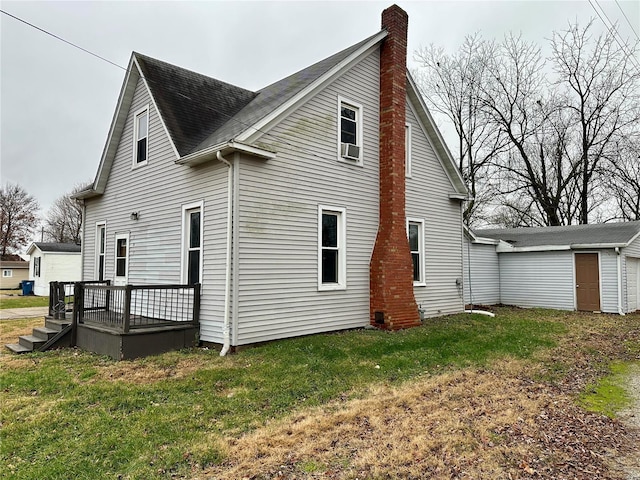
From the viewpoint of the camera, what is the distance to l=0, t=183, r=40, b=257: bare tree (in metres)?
44.0

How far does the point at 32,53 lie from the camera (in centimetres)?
960

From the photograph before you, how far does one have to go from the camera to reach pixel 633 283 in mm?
15781

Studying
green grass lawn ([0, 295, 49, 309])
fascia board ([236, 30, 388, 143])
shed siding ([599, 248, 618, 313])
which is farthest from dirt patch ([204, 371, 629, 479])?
green grass lawn ([0, 295, 49, 309])

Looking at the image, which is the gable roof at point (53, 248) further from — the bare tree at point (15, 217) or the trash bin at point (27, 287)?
the bare tree at point (15, 217)

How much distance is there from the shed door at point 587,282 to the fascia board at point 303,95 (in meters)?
11.3

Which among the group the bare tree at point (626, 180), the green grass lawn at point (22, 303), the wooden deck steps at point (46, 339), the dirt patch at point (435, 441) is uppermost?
the bare tree at point (626, 180)

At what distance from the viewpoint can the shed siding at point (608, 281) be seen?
14742 millimetres

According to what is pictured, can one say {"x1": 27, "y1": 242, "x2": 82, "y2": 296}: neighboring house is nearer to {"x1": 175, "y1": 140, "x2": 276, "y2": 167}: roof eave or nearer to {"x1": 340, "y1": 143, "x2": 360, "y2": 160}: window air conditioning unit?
{"x1": 175, "y1": 140, "x2": 276, "y2": 167}: roof eave

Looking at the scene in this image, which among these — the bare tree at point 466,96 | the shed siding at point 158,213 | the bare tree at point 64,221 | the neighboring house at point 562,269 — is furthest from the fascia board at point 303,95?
the bare tree at point 64,221

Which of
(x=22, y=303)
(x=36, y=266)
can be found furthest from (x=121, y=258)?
(x=36, y=266)

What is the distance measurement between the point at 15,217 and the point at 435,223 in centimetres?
4872

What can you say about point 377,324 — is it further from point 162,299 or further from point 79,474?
point 79,474

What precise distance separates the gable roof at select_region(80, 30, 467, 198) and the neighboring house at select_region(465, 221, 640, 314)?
626 centimetres

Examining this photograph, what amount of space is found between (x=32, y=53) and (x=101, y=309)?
623 cm
